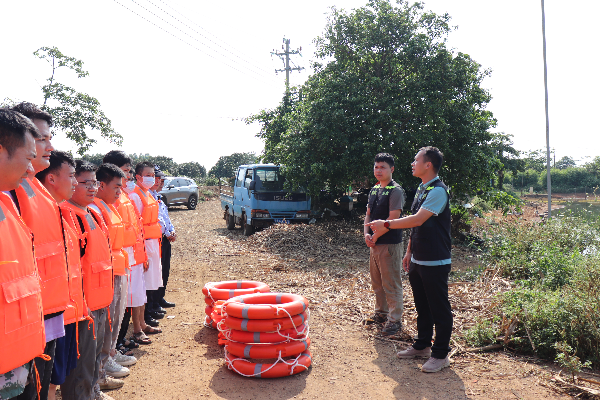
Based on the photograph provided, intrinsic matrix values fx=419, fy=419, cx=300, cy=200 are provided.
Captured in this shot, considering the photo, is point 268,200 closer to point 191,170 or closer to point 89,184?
point 89,184

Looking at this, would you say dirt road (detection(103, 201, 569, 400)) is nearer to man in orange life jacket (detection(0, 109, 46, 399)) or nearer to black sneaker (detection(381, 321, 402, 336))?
black sneaker (detection(381, 321, 402, 336))

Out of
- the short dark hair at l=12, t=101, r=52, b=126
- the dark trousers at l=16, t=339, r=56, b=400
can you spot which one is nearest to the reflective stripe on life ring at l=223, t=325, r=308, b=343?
the dark trousers at l=16, t=339, r=56, b=400

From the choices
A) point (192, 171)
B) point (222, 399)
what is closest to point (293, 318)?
point (222, 399)

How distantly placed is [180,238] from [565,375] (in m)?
12.0

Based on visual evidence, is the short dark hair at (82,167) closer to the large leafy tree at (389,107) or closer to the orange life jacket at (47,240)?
the orange life jacket at (47,240)

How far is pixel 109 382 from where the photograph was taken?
3807mm

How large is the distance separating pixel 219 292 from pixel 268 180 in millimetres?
7981

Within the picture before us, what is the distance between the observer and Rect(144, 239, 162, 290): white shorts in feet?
16.8

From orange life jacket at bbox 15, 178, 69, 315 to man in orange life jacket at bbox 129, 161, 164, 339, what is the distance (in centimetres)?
253

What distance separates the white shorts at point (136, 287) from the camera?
4652 mm

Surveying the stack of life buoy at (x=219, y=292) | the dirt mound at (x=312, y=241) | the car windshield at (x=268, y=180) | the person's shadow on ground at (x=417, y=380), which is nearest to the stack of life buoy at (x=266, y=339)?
the stack of life buoy at (x=219, y=292)

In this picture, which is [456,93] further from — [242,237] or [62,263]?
[62,263]

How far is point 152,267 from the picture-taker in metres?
5.17

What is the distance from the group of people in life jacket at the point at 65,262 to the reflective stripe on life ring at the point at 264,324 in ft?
3.64
